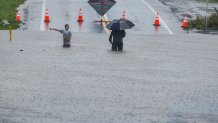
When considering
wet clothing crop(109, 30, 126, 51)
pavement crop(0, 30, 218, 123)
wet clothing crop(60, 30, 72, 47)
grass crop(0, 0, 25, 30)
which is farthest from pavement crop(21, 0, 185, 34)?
wet clothing crop(109, 30, 126, 51)

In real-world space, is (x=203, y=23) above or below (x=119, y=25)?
below

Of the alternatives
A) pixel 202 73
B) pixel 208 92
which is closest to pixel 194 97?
pixel 208 92

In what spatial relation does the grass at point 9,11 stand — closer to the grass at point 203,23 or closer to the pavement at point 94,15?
the pavement at point 94,15

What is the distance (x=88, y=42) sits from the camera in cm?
3403

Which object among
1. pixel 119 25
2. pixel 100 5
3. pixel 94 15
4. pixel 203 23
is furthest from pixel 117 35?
pixel 94 15

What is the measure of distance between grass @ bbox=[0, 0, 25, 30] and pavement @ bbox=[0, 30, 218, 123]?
5.58 m

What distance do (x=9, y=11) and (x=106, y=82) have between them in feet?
79.8

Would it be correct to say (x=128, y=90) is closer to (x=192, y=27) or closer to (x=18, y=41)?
(x=18, y=41)

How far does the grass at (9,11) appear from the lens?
40.4 metres

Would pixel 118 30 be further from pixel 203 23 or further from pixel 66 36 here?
pixel 203 23

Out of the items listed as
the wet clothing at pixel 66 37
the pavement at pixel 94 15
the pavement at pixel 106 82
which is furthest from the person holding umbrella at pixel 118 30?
the pavement at pixel 94 15

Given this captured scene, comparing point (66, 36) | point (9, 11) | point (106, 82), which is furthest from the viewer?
point (9, 11)

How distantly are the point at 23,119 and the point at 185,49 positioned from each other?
1702 centimetres

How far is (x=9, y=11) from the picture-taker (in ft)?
149
